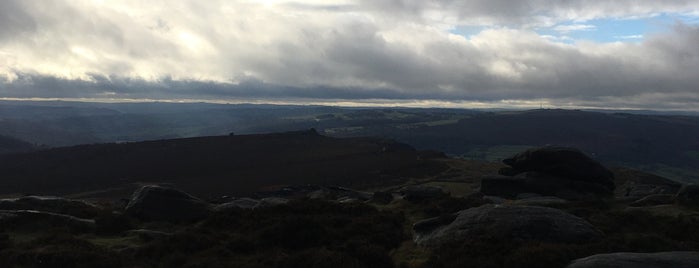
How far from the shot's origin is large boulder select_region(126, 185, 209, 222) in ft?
96.3

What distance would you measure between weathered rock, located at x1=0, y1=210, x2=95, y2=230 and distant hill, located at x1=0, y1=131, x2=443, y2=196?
6920cm

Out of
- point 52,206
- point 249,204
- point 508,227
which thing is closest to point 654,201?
point 508,227

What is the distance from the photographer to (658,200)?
33562 mm

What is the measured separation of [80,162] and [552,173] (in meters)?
132

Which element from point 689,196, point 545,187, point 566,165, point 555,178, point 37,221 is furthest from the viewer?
point 566,165

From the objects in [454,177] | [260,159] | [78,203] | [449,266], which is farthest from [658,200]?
[260,159]

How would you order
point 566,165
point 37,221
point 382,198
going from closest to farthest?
point 37,221, point 382,198, point 566,165

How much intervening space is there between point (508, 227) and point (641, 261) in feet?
20.7

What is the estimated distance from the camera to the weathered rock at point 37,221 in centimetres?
2500

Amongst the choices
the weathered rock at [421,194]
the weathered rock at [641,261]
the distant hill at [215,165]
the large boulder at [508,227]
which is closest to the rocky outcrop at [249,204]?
the weathered rock at [421,194]

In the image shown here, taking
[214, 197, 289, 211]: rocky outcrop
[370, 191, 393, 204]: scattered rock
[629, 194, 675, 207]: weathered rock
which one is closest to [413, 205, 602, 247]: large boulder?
[214, 197, 289, 211]: rocky outcrop

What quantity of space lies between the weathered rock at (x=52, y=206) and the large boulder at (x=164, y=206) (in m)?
2.52

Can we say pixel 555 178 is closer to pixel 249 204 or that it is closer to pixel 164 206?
pixel 249 204

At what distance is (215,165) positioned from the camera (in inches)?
5123
